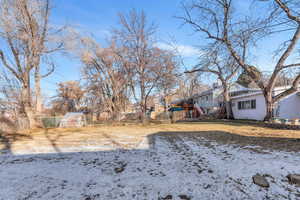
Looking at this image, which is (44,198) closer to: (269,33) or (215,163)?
(215,163)

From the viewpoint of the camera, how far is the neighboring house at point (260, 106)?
36.6 feet

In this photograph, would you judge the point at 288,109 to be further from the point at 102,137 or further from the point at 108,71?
the point at 108,71

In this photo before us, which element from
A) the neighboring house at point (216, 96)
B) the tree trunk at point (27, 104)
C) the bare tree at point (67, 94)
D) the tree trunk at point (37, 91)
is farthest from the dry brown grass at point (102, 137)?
the bare tree at point (67, 94)

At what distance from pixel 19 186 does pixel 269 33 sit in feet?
37.7

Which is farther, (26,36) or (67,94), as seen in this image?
(67,94)

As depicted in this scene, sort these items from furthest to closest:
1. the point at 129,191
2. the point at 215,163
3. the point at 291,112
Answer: the point at 291,112
the point at 215,163
the point at 129,191

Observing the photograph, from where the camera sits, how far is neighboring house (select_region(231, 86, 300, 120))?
36.6ft

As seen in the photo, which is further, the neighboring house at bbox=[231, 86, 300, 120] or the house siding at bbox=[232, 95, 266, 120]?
the house siding at bbox=[232, 95, 266, 120]

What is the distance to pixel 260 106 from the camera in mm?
12445

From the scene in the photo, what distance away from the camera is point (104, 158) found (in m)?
3.59

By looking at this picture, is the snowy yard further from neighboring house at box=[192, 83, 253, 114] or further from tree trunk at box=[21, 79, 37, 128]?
neighboring house at box=[192, 83, 253, 114]

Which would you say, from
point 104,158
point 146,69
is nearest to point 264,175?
point 104,158

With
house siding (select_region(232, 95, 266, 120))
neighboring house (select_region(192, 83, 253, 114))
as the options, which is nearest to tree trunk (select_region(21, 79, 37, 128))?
house siding (select_region(232, 95, 266, 120))

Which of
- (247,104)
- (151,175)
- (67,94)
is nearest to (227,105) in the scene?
(247,104)
